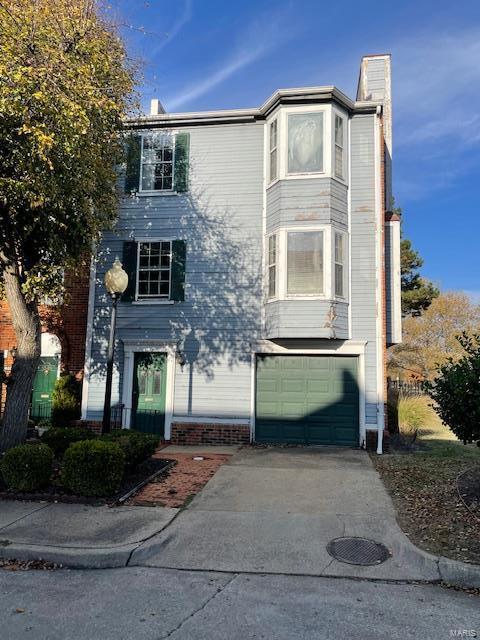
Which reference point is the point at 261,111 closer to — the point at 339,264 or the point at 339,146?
the point at 339,146

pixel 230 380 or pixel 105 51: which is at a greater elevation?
pixel 105 51

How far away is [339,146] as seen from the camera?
460 inches

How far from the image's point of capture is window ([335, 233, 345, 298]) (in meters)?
11.3

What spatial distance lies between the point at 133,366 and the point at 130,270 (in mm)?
2480

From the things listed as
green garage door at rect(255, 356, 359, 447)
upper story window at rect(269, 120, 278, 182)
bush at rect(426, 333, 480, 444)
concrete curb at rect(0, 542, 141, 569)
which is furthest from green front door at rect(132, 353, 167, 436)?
bush at rect(426, 333, 480, 444)

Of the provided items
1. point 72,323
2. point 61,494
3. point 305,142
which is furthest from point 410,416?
point 61,494

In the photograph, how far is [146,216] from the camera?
1261 cm

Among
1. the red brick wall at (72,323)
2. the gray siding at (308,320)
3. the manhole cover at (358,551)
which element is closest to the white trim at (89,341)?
the red brick wall at (72,323)

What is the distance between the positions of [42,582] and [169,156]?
1073cm

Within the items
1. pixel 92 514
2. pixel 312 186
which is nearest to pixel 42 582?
pixel 92 514

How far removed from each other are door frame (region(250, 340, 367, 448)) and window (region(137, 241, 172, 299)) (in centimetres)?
290

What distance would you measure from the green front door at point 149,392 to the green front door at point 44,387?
8.10ft

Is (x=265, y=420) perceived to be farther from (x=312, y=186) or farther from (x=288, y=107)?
(x=288, y=107)

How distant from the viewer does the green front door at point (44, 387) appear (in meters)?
12.9
